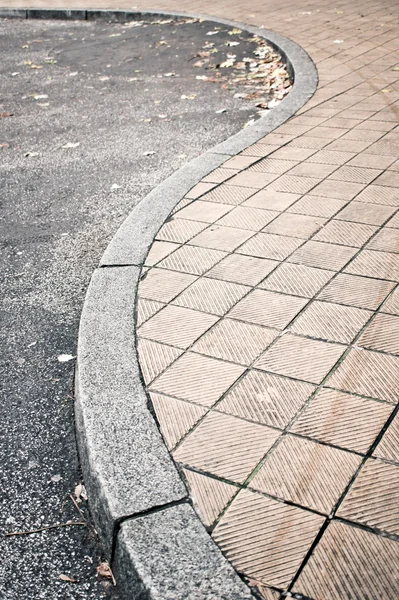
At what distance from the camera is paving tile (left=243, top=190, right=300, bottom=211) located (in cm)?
441

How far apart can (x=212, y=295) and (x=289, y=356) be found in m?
0.67

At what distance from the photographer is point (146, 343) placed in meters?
3.14

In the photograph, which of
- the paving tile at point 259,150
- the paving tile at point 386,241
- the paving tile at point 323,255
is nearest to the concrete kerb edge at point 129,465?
the paving tile at point 323,255

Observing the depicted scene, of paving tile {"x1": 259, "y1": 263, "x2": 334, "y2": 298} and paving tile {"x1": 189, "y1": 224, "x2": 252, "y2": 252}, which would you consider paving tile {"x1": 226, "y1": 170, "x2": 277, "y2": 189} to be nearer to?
paving tile {"x1": 189, "y1": 224, "x2": 252, "y2": 252}

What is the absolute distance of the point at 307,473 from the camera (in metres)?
2.37

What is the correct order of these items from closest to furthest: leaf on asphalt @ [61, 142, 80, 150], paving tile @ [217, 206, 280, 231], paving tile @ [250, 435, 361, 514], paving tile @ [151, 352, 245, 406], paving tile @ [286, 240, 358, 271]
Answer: paving tile @ [250, 435, 361, 514], paving tile @ [151, 352, 245, 406], paving tile @ [286, 240, 358, 271], paving tile @ [217, 206, 280, 231], leaf on asphalt @ [61, 142, 80, 150]

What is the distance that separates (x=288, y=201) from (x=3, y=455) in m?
2.60

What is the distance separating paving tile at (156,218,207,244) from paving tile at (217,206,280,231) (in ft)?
0.54

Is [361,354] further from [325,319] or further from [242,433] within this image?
[242,433]

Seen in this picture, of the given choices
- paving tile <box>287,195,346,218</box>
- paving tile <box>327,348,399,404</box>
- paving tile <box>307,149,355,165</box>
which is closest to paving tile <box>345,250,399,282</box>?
paving tile <box>287,195,346,218</box>

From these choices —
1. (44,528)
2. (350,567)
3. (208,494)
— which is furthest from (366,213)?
(44,528)

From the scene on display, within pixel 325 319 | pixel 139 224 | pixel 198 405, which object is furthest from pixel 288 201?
pixel 198 405

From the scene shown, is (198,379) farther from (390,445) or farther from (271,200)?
(271,200)

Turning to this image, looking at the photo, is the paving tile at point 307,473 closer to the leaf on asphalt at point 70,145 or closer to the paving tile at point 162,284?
the paving tile at point 162,284
